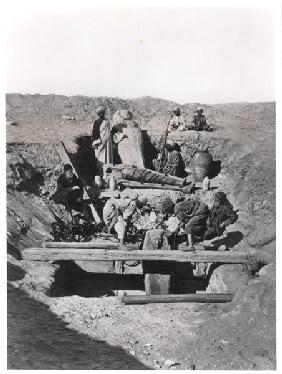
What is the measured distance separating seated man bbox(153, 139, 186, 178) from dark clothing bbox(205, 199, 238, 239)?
9.46ft

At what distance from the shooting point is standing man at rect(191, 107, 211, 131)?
55.7 ft

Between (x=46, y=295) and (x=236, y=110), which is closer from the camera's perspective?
(x=46, y=295)

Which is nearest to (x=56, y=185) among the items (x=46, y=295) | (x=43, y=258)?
(x=43, y=258)

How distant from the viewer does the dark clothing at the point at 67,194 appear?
1392cm

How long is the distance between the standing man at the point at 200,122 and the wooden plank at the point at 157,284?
6.77 metres

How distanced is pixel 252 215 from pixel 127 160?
438 centimetres

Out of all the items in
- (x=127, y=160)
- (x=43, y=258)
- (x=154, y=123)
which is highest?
(x=154, y=123)

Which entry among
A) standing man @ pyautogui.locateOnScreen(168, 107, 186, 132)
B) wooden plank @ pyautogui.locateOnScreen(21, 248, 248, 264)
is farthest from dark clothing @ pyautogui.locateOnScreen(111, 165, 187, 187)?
wooden plank @ pyautogui.locateOnScreen(21, 248, 248, 264)

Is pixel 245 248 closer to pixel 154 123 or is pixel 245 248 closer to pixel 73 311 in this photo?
pixel 73 311

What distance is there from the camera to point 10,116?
17.0 metres

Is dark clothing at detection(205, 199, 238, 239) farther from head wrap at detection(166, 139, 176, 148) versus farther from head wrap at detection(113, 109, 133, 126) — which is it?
head wrap at detection(113, 109, 133, 126)

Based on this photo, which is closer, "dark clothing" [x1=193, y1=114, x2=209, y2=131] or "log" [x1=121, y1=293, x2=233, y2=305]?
"log" [x1=121, y1=293, x2=233, y2=305]
